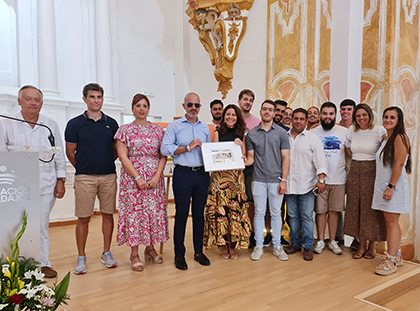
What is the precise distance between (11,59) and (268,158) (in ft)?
15.1

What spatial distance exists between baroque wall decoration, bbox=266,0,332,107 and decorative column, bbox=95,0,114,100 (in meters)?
2.96

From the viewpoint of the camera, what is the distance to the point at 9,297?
1407mm

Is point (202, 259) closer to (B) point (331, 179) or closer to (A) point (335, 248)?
(A) point (335, 248)

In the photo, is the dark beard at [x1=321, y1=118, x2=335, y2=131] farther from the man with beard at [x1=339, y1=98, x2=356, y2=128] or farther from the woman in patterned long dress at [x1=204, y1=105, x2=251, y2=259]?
the woman in patterned long dress at [x1=204, y1=105, x2=251, y2=259]

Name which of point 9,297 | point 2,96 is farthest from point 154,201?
point 2,96

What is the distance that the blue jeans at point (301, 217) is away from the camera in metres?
3.49

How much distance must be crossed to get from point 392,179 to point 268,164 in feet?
3.74

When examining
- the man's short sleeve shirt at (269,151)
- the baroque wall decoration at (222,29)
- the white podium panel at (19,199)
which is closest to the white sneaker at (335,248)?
the man's short sleeve shirt at (269,151)

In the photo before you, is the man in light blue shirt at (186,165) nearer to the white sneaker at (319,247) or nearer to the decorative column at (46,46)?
the white sneaker at (319,247)

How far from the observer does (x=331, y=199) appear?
3.55 metres

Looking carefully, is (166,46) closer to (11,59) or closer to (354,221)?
(11,59)

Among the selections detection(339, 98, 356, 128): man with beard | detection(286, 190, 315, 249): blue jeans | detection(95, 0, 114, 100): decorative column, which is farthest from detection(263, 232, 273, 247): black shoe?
detection(95, 0, 114, 100): decorative column

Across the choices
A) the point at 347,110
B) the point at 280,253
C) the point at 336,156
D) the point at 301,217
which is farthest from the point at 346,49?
the point at 280,253

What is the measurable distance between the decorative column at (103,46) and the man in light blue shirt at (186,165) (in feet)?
11.8
